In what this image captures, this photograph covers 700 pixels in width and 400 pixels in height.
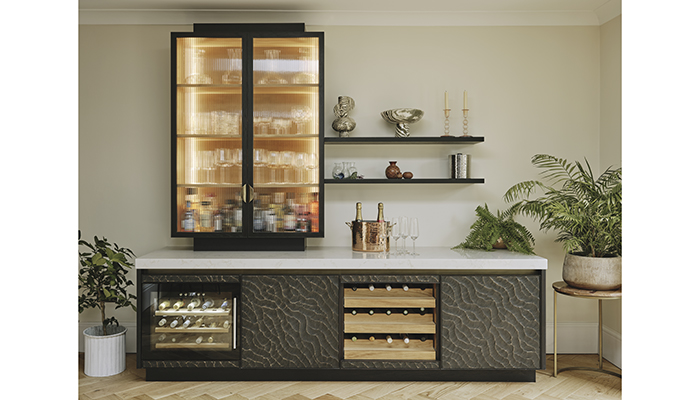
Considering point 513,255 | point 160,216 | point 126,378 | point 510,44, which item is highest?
point 510,44

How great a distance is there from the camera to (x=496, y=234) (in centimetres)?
288

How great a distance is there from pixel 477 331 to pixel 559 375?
0.67m

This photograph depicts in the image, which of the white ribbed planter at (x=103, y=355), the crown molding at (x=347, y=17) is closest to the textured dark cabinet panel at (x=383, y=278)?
the white ribbed planter at (x=103, y=355)

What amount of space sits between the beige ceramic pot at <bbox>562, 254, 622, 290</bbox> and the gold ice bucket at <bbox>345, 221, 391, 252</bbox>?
3.64ft

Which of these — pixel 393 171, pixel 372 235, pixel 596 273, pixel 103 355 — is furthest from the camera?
pixel 393 171

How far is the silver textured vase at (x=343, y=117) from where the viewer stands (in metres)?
2.96

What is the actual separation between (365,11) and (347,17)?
131mm

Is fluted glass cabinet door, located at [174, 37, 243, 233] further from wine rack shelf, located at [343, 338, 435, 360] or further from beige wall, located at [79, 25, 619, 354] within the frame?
wine rack shelf, located at [343, 338, 435, 360]

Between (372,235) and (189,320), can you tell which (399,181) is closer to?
(372,235)

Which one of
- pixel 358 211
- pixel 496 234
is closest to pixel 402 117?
pixel 358 211

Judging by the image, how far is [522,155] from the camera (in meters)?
3.15
